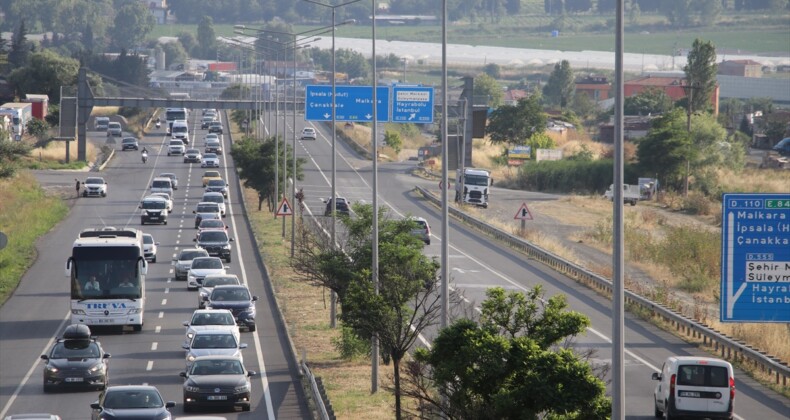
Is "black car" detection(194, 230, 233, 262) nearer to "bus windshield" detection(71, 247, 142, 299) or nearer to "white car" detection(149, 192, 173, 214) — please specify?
"bus windshield" detection(71, 247, 142, 299)

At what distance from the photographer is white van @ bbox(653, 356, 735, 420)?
26.9m

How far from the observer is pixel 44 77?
153 m

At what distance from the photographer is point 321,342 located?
3891cm

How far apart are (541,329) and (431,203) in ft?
218

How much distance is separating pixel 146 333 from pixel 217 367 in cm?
1158

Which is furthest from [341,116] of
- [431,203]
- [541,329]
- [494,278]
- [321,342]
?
[541,329]

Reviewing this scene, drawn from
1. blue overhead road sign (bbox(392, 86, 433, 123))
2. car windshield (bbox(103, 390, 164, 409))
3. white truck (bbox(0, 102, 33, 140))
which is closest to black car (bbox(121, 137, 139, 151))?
white truck (bbox(0, 102, 33, 140))

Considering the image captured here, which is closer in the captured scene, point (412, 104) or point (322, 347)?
point (322, 347)

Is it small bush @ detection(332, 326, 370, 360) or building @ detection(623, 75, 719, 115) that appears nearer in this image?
small bush @ detection(332, 326, 370, 360)

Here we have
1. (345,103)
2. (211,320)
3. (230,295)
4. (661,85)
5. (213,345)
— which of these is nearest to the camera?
(213,345)

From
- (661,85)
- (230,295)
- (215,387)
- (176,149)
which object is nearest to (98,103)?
(176,149)

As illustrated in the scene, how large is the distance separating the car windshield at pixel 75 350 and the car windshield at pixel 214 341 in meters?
2.53

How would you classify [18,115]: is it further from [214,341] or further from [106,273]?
[214,341]

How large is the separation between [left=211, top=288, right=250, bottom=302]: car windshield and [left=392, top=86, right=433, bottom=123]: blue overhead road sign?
108 feet
